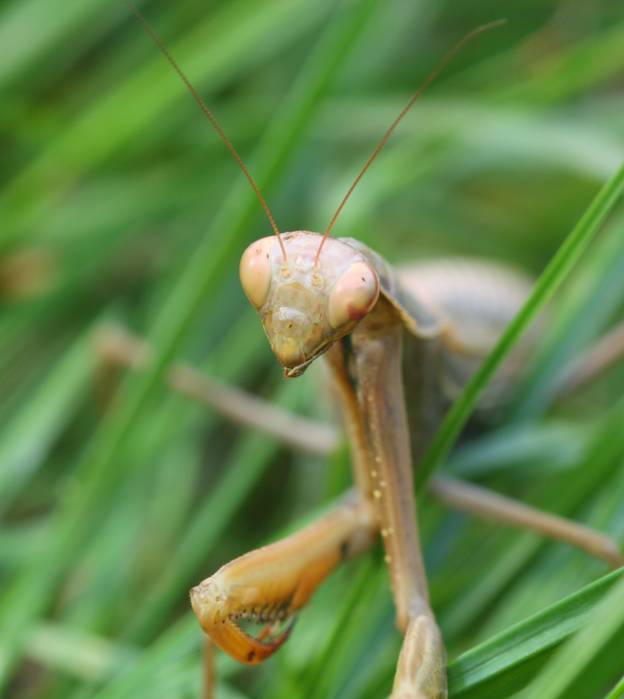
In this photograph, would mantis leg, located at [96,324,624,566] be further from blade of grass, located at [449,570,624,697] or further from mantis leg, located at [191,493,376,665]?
blade of grass, located at [449,570,624,697]

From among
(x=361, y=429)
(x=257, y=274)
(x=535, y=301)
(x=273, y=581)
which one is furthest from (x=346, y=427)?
(x=257, y=274)

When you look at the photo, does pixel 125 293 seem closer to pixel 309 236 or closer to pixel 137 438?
pixel 137 438

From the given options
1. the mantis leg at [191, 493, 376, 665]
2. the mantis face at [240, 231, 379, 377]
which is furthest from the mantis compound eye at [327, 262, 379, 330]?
the mantis leg at [191, 493, 376, 665]

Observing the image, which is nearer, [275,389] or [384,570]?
[384,570]

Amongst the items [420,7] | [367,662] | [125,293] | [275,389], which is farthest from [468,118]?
[367,662]

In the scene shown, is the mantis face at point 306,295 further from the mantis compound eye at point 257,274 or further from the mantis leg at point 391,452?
the mantis leg at point 391,452

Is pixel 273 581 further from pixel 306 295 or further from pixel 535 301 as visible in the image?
pixel 535 301
